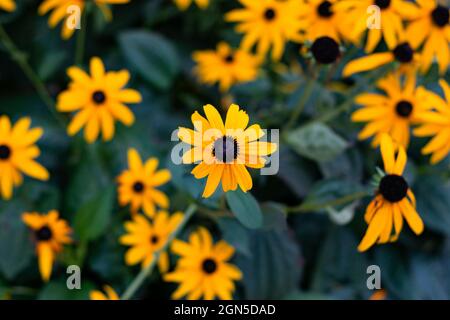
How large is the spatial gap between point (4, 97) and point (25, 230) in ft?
1.57

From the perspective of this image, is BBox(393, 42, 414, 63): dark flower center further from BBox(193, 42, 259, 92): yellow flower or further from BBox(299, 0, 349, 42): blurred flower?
BBox(193, 42, 259, 92): yellow flower

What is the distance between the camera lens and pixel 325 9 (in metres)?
1.23

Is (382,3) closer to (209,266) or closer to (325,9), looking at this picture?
(325,9)

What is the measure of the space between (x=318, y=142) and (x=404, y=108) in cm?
18

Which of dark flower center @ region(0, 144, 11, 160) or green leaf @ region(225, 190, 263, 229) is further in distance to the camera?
dark flower center @ region(0, 144, 11, 160)

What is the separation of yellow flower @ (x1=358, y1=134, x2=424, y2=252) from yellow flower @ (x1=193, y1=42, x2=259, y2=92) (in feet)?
2.00

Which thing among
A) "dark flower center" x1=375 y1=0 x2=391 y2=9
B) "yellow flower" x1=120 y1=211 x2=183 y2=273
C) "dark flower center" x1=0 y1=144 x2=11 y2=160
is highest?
"dark flower center" x1=375 y1=0 x2=391 y2=9

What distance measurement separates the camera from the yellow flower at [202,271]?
3.93 feet

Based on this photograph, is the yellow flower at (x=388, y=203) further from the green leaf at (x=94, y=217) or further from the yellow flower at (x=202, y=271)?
the green leaf at (x=94, y=217)

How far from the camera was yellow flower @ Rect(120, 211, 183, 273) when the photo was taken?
1233mm

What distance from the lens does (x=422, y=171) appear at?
4.67 feet

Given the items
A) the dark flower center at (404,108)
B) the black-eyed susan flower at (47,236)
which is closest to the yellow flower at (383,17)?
the dark flower center at (404,108)

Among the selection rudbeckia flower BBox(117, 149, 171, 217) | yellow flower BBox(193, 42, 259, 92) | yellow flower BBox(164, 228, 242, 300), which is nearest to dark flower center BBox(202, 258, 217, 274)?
yellow flower BBox(164, 228, 242, 300)
